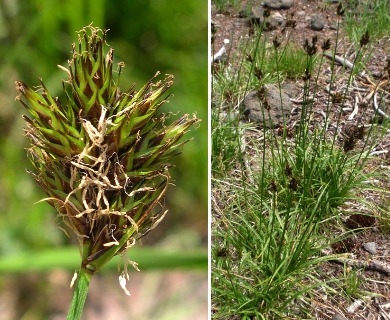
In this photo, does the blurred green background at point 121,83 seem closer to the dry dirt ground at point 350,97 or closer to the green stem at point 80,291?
the dry dirt ground at point 350,97

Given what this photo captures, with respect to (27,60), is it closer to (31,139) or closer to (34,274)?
(34,274)

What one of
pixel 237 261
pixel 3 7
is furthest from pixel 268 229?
pixel 3 7

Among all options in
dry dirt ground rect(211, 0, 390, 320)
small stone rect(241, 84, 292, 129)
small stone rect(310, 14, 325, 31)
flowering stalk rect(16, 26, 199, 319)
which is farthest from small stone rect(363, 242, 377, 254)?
flowering stalk rect(16, 26, 199, 319)

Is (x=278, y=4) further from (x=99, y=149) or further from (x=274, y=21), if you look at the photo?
(x=99, y=149)

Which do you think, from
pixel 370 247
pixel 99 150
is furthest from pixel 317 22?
Result: pixel 99 150

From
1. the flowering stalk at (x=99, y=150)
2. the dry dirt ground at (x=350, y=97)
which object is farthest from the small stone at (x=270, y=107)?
the flowering stalk at (x=99, y=150)
